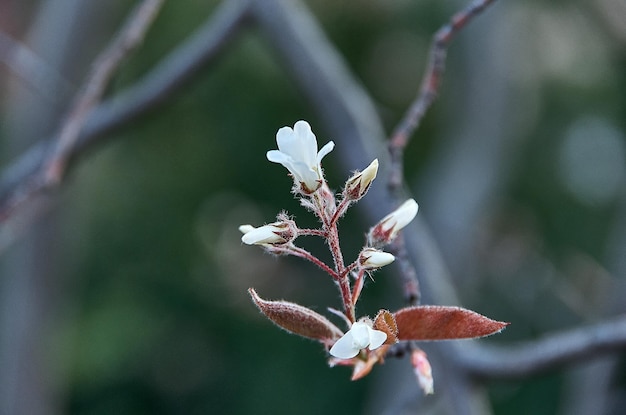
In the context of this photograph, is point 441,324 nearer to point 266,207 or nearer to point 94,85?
point 94,85

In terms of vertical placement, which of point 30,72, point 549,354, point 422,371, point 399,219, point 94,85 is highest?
point 30,72

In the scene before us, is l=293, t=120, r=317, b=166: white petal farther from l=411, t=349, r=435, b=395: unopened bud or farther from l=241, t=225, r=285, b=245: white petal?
l=411, t=349, r=435, b=395: unopened bud

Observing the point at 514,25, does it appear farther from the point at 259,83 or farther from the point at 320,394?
the point at 320,394

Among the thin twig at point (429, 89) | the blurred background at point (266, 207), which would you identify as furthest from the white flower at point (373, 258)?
the blurred background at point (266, 207)

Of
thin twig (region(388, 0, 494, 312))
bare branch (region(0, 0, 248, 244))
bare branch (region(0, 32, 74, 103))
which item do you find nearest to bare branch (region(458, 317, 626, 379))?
thin twig (region(388, 0, 494, 312))

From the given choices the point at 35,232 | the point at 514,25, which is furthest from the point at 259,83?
the point at 35,232

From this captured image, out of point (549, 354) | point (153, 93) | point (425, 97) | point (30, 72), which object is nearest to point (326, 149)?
point (425, 97)

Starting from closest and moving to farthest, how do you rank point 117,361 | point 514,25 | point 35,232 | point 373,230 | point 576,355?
point 373,230 → point 576,355 → point 35,232 → point 514,25 → point 117,361
